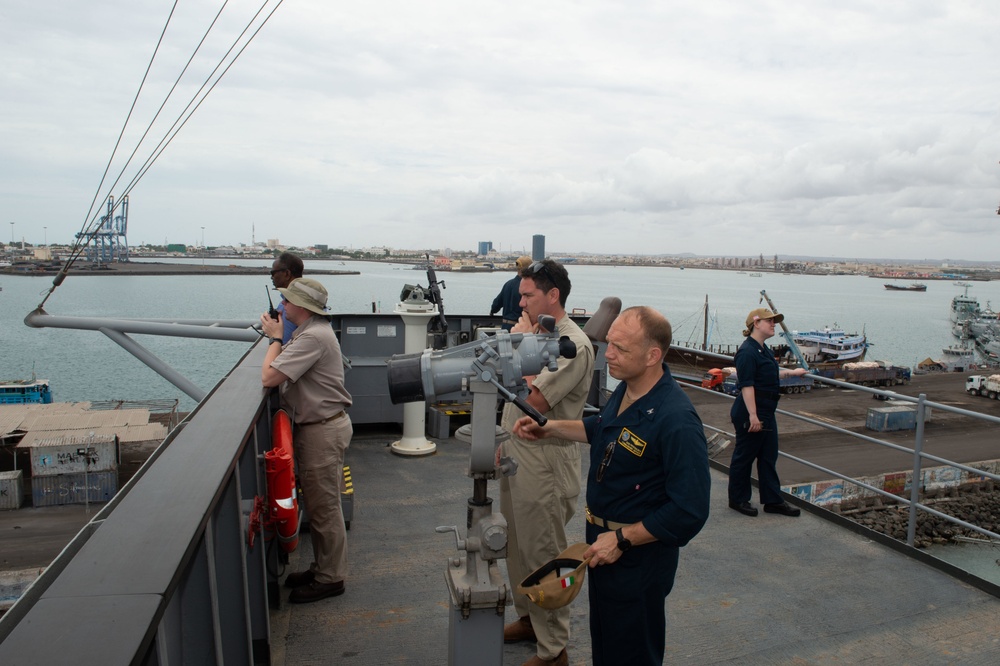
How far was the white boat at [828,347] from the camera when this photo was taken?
59.8 metres

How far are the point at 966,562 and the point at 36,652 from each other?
96.7 ft

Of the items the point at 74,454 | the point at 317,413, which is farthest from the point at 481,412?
the point at 74,454

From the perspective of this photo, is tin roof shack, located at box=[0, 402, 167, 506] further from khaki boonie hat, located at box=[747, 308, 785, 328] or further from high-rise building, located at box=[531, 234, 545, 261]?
khaki boonie hat, located at box=[747, 308, 785, 328]

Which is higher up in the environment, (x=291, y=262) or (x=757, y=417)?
(x=291, y=262)

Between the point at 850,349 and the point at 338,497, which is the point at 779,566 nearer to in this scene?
the point at 338,497

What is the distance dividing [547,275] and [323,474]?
1.54 m

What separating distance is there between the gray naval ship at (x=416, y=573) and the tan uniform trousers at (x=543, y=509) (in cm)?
23

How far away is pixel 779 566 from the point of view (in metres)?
4.25

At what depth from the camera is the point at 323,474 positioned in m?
3.46

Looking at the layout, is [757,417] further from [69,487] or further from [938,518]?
[938,518]

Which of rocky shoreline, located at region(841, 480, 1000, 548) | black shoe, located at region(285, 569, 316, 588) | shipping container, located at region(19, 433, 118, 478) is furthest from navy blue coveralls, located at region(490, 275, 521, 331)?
rocky shoreline, located at region(841, 480, 1000, 548)

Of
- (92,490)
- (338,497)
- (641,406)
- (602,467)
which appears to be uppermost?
(641,406)

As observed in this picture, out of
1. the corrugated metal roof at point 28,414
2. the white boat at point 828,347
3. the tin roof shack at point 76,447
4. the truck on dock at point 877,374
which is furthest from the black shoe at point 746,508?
the white boat at point 828,347

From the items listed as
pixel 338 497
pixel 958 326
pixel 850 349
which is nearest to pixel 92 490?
pixel 338 497
